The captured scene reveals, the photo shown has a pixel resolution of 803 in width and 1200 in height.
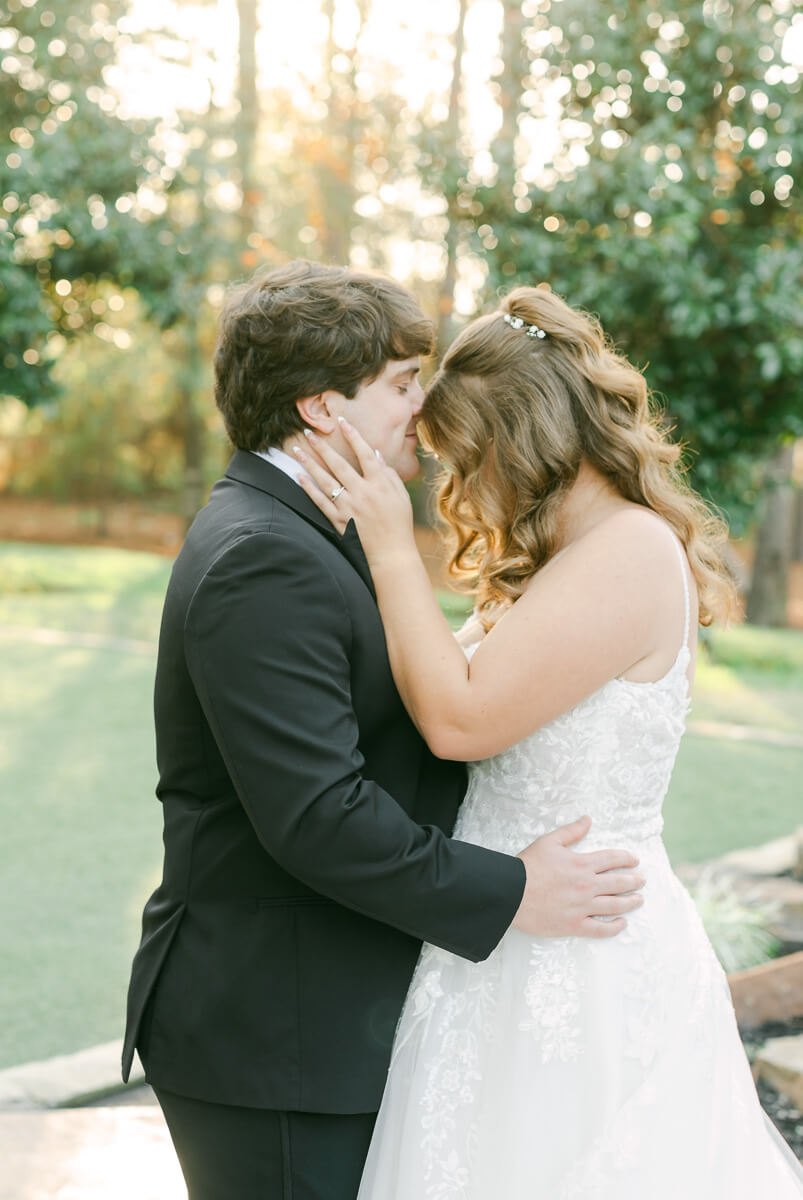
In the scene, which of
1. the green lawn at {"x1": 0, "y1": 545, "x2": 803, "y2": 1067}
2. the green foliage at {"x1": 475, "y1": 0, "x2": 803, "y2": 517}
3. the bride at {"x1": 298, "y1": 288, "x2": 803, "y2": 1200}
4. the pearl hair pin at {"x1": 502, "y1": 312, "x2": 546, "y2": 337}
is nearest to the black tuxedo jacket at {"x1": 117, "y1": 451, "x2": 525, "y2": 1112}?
the bride at {"x1": 298, "y1": 288, "x2": 803, "y2": 1200}

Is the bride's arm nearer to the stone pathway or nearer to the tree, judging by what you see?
the stone pathway

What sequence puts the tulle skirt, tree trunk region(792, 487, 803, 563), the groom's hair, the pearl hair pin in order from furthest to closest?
1. tree trunk region(792, 487, 803, 563)
2. the pearl hair pin
3. the tulle skirt
4. the groom's hair

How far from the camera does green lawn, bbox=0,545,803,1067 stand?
184 inches

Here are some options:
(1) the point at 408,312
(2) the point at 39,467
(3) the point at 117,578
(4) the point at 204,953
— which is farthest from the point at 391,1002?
(2) the point at 39,467

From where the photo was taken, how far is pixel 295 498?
1.90 m

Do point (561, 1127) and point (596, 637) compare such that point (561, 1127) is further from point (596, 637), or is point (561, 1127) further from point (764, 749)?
point (764, 749)

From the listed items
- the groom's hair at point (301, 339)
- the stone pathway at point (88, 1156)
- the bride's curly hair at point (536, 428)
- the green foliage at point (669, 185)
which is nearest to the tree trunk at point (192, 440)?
the green foliage at point (669, 185)

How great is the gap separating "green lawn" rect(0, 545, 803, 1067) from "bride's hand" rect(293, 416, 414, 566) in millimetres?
2984

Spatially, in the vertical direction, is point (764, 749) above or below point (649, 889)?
below

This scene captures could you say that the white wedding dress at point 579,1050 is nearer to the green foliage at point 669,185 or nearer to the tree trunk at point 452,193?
the green foliage at point 669,185

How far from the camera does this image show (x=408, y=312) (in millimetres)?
1938

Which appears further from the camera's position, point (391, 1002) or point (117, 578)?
point (117, 578)

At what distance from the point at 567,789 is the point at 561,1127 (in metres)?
0.57

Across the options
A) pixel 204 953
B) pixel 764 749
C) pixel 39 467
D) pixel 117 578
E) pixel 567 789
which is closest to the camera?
pixel 204 953
